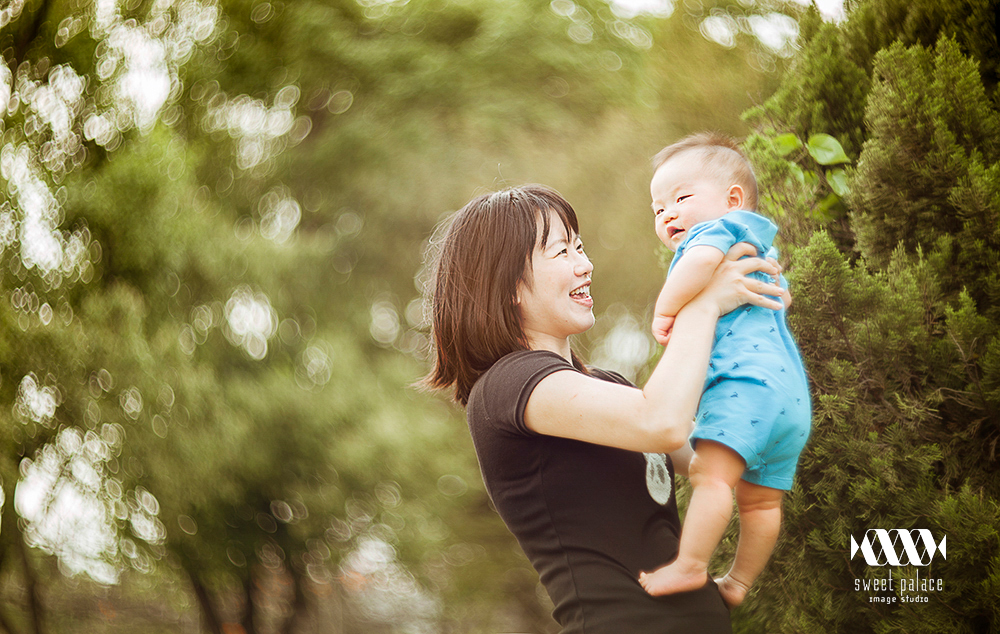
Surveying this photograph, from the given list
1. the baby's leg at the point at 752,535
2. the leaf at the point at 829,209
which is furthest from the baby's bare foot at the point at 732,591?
the leaf at the point at 829,209

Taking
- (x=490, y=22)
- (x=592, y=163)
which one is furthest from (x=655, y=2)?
(x=490, y=22)

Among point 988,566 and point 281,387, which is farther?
point 281,387

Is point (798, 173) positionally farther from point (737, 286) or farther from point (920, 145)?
point (737, 286)

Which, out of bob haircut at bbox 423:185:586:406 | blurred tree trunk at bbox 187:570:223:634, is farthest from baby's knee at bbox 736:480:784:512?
blurred tree trunk at bbox 187:570:223:634

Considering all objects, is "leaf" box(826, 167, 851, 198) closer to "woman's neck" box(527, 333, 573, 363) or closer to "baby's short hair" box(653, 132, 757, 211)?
"baby's short hair" box(653, 132, 757, 211)

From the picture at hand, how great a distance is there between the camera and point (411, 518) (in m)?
7.34

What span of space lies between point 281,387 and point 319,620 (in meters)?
2.69

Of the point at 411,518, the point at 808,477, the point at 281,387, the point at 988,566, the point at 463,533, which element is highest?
the point at 988,566

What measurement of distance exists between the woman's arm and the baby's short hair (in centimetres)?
43

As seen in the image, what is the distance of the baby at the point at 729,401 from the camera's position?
1.25 metres

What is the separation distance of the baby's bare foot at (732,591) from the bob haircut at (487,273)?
0.58 meters

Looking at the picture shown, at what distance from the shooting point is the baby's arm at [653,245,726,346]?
1258 millimetres

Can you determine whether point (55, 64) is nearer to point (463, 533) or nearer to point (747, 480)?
point (463, 533)

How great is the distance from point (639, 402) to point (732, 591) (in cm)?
53
